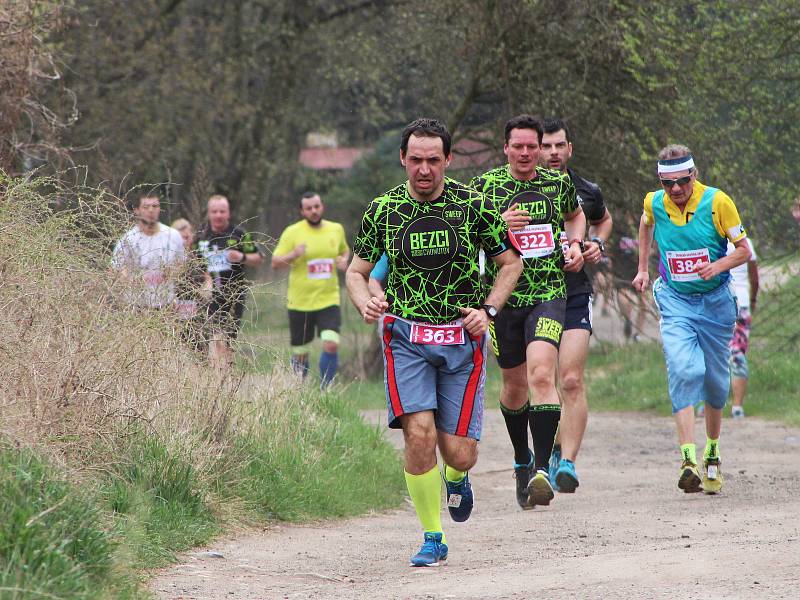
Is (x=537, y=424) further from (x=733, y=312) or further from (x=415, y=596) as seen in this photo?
(x=415, y=596)

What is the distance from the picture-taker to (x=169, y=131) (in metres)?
25.6

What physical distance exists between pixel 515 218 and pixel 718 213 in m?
1.46

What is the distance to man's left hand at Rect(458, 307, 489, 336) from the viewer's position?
6738 mm

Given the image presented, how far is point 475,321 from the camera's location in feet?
22.1

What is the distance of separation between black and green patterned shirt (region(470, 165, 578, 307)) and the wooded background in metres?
2.02

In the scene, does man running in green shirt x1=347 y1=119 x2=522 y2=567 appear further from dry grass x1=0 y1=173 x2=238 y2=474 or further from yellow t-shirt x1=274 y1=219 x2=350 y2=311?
yellow t-shirt x1=274 y1=219 x2=350 y2=311

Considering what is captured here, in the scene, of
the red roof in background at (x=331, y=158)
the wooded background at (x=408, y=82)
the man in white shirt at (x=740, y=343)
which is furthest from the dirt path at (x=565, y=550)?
the red roof in background at (x=331, y=158)

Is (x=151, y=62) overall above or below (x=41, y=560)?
above

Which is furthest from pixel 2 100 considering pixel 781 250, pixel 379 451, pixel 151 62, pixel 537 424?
pixel 151 62

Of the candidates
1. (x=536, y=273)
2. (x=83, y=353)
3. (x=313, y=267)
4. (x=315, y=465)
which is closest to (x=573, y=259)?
(x=536, y=273)

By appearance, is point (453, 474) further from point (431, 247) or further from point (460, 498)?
point (431, 247)

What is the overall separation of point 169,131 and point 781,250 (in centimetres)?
1406

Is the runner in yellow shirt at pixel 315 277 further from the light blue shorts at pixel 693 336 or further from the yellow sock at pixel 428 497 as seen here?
the yellow sock at pixel 428 497

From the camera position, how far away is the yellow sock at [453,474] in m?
7.24
